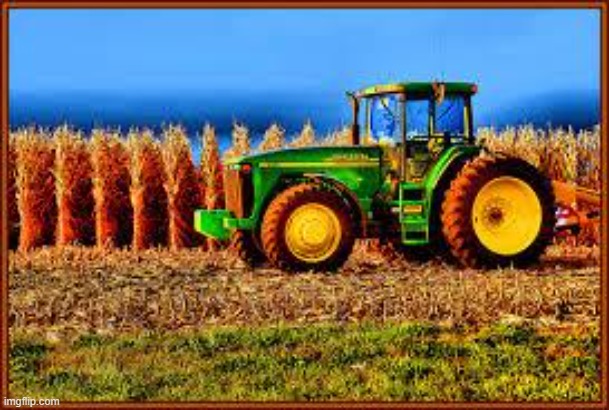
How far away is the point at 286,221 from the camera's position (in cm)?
1680

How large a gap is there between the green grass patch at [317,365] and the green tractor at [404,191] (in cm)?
442

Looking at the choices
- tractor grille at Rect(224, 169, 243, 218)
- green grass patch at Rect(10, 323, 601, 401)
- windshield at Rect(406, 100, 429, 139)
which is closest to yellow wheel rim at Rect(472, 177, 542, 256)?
windshield at Rect(406, 100, 429, 139)

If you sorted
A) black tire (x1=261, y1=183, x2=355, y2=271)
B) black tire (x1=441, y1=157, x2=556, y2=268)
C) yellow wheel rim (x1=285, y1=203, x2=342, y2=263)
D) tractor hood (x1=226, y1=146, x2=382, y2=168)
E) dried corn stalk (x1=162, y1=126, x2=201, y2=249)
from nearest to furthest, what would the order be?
black tire (x1=261, y1=183, x2=355, y2=271) → yellow wheel rim (x1=285, y1=203, x2=342, y2=263) → black tire (x1=441, y1=157, x2=556, y2=268) → tractor hood (x1=226, y1=146, x2=382, y2=168) → dried corn stalk (x1=162, y1=126, x2=201, y2=249)

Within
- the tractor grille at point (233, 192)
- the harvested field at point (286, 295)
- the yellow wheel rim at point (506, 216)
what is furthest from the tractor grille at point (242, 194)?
the yellow wheel rim at point (506, 216)

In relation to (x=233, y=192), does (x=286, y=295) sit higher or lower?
lower

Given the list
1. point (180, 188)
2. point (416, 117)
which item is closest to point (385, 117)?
point (416, 117)

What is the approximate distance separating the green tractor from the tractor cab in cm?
1

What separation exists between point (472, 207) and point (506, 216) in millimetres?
796

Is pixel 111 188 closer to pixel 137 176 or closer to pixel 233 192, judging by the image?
pixel 137 176

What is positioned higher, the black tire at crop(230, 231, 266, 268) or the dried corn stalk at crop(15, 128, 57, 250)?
the dried corn stalk at crop(15, 128, 57, 250)

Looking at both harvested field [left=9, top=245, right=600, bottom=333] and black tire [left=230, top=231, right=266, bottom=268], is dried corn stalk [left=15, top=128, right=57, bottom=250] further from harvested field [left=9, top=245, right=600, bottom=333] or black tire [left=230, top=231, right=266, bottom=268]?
black tire [left=230, top=231, right=266, bottom=268]

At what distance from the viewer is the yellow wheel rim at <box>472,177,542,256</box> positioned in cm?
1728

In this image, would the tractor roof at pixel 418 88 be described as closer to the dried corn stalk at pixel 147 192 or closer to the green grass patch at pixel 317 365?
the green grass patch at pixel 317 365

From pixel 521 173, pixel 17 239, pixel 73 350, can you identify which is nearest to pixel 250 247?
pixel 521 173
